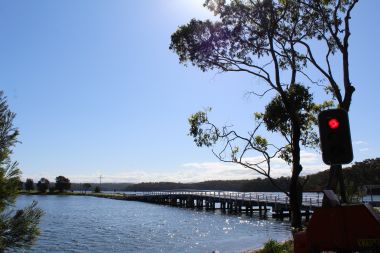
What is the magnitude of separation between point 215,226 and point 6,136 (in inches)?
1857

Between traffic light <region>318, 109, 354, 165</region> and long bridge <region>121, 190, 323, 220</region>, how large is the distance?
35033 millimetres

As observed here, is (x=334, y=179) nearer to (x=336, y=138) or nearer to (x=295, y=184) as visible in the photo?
(x=336, y=138)

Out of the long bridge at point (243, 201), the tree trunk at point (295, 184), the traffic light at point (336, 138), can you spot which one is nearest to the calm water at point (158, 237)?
the long bridge at point (243, 201)

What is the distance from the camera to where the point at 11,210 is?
29.8 ft

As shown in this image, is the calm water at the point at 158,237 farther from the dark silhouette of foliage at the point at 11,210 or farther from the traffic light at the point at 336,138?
the traffic light at the point at 336,138

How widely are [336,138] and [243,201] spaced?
71.8m

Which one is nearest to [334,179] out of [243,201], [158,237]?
[158,237]

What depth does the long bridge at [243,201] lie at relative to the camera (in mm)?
56194

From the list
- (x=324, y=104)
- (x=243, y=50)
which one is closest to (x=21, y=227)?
(x=243, y=50)

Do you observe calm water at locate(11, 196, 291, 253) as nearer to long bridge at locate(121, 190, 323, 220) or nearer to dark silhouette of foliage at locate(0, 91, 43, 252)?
long bridge at locate(121, 190, 323, 220)

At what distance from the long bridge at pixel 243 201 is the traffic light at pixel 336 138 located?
115ft

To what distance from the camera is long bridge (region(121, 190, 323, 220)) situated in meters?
56.2

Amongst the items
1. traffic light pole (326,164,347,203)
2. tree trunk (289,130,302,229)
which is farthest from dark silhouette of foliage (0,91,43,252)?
tree trunk (289,130,302,229)

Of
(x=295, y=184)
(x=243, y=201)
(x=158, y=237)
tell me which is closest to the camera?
(x=295, y=184)
